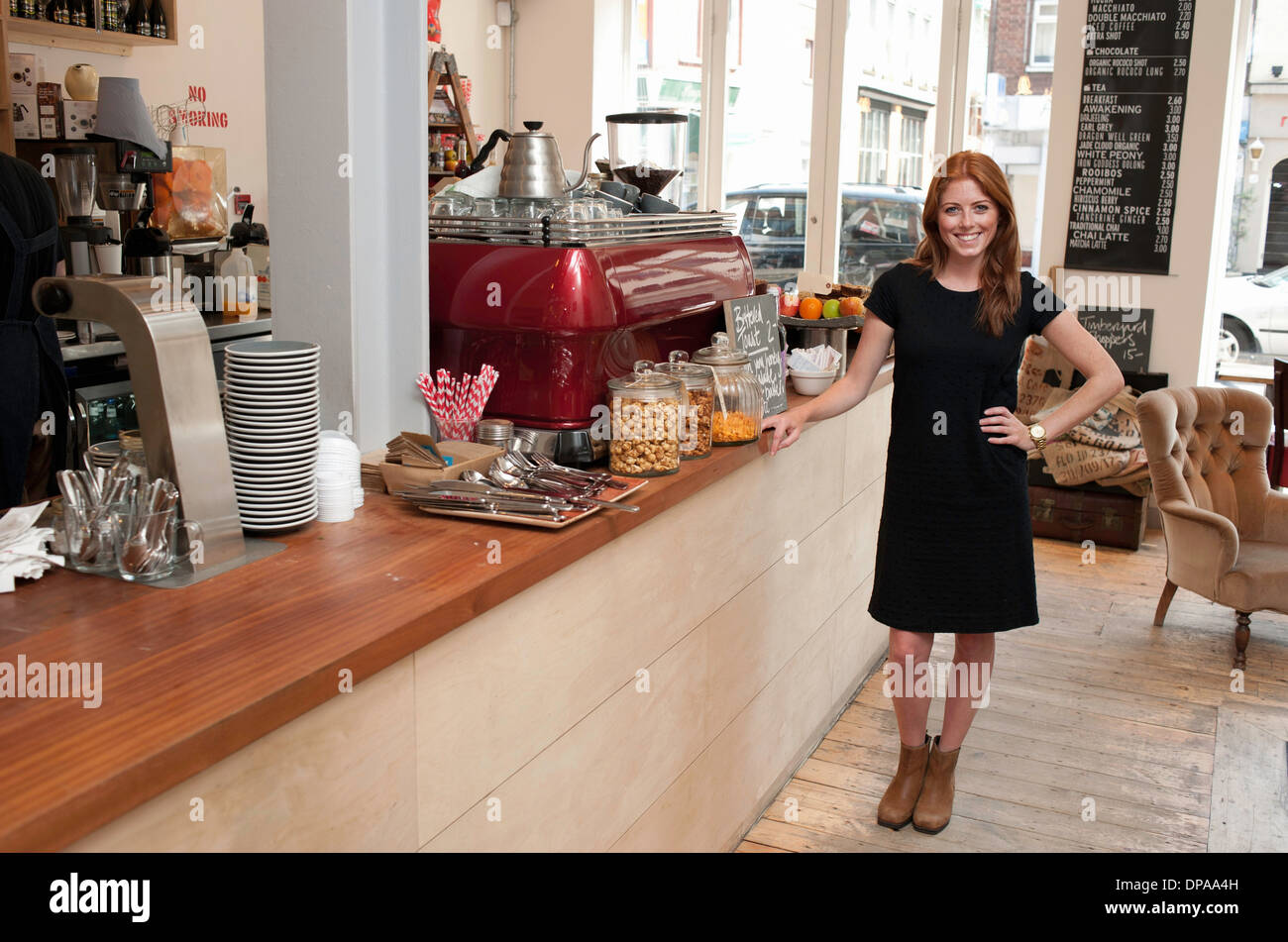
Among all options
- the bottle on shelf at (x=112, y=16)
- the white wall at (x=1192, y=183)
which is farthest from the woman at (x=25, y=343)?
the white wall at (x=1192, y=183)

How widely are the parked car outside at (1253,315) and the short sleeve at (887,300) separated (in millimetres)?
4100

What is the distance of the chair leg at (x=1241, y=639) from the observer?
4.45 metres

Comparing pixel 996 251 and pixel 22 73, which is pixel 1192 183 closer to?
pixel 996 251

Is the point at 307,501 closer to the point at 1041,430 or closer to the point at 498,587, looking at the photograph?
the point at 498,587

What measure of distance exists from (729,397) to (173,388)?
4.56 feet

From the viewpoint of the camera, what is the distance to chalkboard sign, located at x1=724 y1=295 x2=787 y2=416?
305cm

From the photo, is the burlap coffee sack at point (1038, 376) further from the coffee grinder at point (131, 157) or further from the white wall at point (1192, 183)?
the coffee grinder at point (131, 157)

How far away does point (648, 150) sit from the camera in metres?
3.27

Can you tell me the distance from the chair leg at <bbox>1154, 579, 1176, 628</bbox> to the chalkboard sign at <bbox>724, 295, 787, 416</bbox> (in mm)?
2405

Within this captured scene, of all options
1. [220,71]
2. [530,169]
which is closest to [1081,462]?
[530,169]

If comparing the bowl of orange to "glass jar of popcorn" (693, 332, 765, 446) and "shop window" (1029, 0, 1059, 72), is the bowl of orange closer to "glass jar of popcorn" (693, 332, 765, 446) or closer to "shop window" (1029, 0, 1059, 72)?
"glass jar of popcorn" (693, 332, 765, 446)

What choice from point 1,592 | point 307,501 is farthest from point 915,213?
point 1,592

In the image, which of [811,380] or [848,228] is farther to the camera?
[848,228]

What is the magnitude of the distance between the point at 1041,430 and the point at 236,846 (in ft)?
7.04
